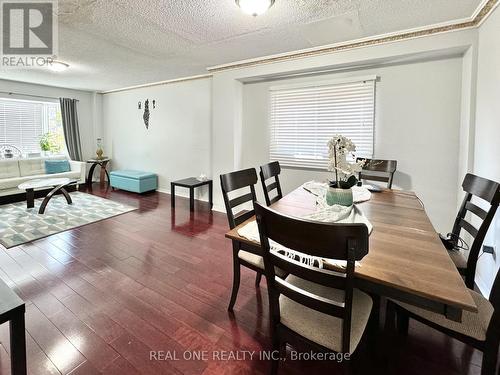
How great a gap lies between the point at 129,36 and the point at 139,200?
3.06 metres

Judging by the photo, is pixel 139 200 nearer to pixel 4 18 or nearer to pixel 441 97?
pixel 4 18

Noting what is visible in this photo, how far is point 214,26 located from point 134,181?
3804 millimetres

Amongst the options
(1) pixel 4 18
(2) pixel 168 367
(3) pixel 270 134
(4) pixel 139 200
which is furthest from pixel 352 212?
(4) pixel 139 200

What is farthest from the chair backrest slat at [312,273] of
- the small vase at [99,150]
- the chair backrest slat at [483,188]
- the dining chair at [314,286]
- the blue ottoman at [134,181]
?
the small vase at [99,150]

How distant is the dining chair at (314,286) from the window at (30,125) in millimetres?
6611

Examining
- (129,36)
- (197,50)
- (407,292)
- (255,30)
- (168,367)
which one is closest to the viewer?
(407,292)

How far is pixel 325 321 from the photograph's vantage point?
1195mm

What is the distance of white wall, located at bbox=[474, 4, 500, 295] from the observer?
2023 millimetres

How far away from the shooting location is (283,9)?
2279mm

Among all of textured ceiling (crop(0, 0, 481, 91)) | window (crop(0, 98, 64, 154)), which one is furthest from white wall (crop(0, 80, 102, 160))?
textured ceiling (crop(0, 0, 481, 91))

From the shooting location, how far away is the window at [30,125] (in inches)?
208

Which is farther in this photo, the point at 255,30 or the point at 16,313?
the point at 255,30

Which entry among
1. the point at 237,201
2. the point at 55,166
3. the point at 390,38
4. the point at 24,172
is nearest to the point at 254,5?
the point at 237,201

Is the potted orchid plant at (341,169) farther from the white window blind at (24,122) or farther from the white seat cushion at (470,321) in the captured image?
the white window blind at (24,122)
